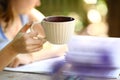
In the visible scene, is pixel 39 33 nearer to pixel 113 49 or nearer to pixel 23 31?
pixel 23 31

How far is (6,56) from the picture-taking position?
3.40ft

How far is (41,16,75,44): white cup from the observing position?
2.88ft

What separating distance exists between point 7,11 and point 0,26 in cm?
14

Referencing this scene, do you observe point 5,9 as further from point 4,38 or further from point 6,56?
point 6,56

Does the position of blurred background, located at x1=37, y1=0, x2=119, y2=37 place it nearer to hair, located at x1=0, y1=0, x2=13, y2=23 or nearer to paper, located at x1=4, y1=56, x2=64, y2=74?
hair, located at x1=0, y1=0, x2=13, y2=23

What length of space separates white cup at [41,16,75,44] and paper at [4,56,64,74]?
165 mm

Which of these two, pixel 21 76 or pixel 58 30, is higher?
pixel 58 30

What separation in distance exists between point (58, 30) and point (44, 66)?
0.80ft

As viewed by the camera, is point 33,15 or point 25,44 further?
point 33,15

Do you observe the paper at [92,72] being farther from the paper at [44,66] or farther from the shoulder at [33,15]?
the shoulder at [33,15]

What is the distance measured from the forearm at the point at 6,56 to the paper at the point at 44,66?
4 cm

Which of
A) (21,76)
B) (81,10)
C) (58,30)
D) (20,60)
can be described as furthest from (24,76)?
(81,10)

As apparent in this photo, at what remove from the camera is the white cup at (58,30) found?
877 millimetres

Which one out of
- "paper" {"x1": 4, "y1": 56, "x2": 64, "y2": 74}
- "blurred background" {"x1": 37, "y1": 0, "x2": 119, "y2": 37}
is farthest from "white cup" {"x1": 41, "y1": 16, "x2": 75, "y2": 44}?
"blurred background" {"x1": 37, "y1": 0, "x2": 119, "y2": 37}
